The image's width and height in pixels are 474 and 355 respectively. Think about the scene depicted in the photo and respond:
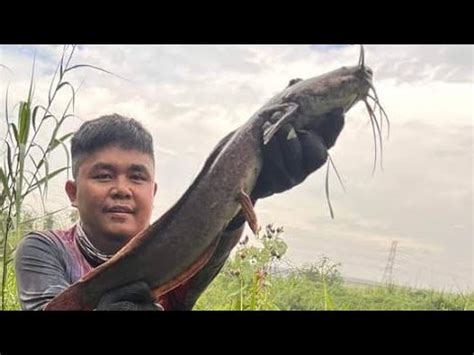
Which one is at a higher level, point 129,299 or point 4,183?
point 4,183

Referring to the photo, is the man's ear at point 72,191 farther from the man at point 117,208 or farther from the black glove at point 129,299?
the black glove at point 129,299

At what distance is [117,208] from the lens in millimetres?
2531

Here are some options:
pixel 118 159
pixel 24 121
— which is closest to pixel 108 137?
pixel 118 159

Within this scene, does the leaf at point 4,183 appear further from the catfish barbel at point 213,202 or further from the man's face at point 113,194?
the catfish barbel at point 213,202

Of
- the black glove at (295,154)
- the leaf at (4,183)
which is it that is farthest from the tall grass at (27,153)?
the black glove at (295,154)

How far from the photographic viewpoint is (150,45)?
260cm

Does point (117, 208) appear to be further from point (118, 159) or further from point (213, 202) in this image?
point (213, 202)

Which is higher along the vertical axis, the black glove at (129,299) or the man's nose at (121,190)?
the man's nose at (121,190)

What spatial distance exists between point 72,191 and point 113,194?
15 cm

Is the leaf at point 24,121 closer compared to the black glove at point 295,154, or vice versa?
the black glove at point 295,154

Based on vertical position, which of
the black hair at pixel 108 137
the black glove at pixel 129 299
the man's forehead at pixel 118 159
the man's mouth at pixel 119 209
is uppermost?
the black hair at pixel 108 137

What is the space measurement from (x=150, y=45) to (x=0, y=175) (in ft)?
2.34

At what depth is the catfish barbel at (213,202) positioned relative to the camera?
97.5 inches
